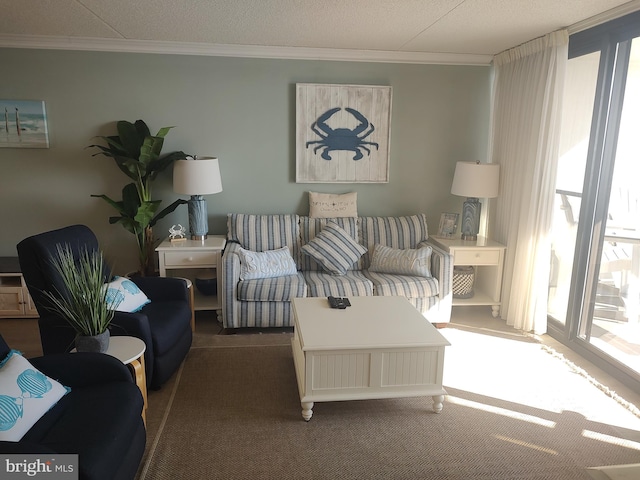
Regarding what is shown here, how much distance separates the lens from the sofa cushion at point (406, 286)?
374 cm

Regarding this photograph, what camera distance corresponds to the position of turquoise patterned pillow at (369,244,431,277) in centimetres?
387

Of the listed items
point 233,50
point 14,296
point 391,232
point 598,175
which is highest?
point 233,50

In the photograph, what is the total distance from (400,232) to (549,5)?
206 centimetres

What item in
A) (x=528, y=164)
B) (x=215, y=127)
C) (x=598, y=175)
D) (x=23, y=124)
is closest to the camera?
(x=598, y=175)

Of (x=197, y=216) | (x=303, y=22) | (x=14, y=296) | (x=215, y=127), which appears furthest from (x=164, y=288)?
(x=303, y=22)

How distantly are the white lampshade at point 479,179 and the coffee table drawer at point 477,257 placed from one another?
19.1 inches

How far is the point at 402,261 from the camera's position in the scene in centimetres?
392

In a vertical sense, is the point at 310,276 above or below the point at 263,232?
below

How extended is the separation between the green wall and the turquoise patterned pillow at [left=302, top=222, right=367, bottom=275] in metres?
0.52

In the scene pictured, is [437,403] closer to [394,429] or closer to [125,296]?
[394,429]

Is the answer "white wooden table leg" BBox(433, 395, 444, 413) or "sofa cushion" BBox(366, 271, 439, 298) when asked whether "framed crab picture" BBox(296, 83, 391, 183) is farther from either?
"white wooden table leg" BBox(433, 395, 444, 413)

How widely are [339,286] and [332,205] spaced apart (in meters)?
0.92

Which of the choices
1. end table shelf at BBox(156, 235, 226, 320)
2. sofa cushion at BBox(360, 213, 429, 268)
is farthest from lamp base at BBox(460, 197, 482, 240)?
end table shelf at BBox(156, 235, 226, 320)

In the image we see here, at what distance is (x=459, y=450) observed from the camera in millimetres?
2346
